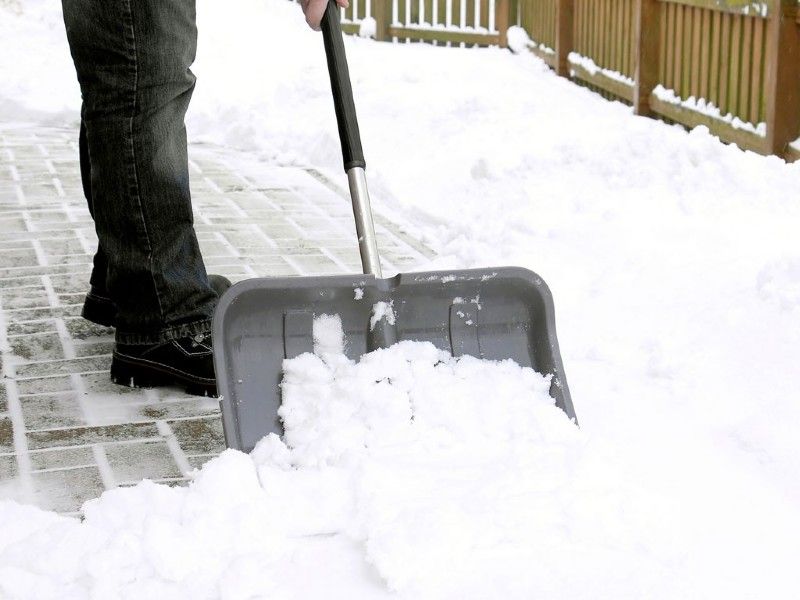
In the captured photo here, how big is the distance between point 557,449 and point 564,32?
7.57m

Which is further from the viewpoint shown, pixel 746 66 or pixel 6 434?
pixel 746 66

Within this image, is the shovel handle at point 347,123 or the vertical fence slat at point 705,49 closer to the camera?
the shovel handle at point 347,123

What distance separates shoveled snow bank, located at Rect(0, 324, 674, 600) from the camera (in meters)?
1.78

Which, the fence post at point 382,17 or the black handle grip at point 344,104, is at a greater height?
the black handle grip at point 344,104

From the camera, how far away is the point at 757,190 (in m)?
4.34

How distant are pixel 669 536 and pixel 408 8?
35.1 feet

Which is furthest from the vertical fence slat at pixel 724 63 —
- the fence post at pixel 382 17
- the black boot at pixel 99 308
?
the fence post at pixel 382 17

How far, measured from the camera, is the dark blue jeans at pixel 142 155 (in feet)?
8.73

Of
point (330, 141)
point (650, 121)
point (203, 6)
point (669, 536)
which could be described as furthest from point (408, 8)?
point (669, 536)

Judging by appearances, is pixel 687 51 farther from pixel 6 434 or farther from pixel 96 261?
pixel 6 434

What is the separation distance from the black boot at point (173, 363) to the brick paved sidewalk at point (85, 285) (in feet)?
0.11

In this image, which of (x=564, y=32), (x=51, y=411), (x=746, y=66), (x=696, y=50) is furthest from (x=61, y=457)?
(x=564, y=32)

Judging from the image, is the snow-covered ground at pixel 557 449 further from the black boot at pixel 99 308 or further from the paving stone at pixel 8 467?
the black boot at pixel 99 308

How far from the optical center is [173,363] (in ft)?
9.34
